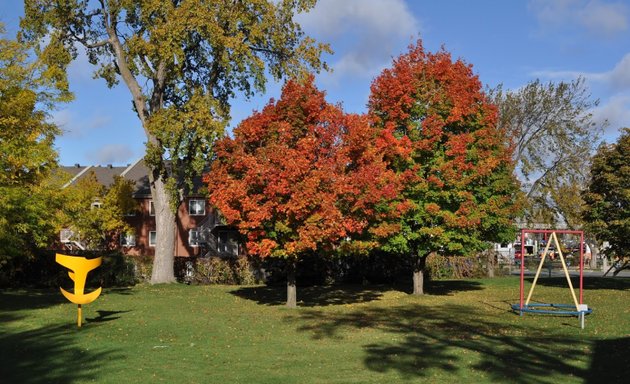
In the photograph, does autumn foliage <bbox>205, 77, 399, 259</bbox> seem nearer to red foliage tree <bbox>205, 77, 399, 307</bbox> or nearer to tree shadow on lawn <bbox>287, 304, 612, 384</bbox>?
red foliage tree <bbox>205, 77, 399, 307</bbox>

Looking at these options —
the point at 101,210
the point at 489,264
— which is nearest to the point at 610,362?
the point at 489,264

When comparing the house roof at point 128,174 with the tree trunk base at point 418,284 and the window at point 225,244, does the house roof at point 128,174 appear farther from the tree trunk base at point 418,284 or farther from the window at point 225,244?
the tree trunk base at point 418,284

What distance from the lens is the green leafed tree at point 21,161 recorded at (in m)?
17.7

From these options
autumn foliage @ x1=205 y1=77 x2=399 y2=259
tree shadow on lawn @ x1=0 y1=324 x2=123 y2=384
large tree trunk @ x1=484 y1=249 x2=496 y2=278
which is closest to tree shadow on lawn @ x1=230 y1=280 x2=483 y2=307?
autumn foliage @ x1=205 y1=77 x2=399 y2=259

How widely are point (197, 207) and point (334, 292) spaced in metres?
30.8

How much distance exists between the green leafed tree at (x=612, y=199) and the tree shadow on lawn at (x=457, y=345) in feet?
30.6

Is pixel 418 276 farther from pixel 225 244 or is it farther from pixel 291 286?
pixel 225 244

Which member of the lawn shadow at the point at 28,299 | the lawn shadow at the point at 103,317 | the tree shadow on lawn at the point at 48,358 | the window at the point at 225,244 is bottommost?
the tree shadow on lawn at the point at 48,358

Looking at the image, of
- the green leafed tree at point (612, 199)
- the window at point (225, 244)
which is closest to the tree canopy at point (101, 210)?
the window at point (225, 244)

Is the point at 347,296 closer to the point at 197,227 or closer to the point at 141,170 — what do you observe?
the point at 197,227

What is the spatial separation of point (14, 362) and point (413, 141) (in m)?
15.4

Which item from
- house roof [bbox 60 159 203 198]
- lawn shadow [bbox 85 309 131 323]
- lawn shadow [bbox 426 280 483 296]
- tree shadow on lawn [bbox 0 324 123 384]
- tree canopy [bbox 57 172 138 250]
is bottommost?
tree shadow on lawn [bbox 0 324 123 384]

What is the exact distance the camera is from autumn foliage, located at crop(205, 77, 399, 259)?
1781 centimetres

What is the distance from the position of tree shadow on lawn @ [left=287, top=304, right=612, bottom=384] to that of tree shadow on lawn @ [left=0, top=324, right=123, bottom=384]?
4703 mm
